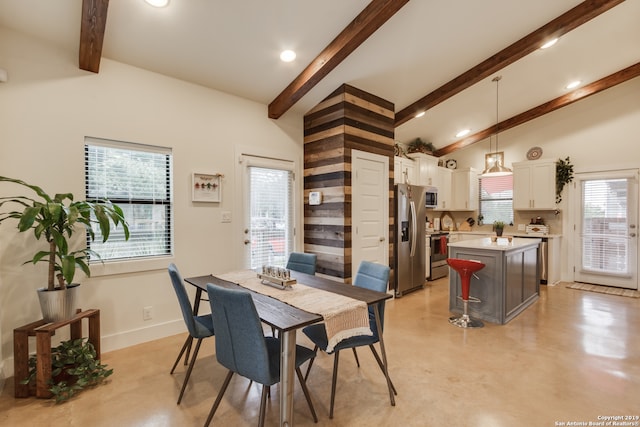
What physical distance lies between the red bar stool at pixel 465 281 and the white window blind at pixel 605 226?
3.46 meters

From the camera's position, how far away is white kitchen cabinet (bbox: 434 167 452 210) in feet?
20.4

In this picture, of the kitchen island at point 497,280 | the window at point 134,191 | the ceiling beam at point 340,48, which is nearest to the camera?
the ceiling beam at point 340,48

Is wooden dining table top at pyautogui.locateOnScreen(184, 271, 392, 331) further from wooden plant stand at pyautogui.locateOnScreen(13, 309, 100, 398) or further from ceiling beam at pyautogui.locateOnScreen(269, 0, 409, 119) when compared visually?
ceiling beam at pyautogui.locateOnScreen(269, 0, 409, 119)

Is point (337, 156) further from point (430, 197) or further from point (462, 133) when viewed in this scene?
point (462, 133)

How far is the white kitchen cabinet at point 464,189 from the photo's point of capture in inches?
252

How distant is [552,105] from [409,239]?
356 cm

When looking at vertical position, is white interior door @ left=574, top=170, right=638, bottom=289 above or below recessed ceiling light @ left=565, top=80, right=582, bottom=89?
below

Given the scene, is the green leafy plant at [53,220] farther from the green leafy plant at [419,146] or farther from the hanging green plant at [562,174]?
the hanging green plant at [562,174]

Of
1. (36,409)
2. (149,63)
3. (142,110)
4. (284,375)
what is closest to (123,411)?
(36,409)

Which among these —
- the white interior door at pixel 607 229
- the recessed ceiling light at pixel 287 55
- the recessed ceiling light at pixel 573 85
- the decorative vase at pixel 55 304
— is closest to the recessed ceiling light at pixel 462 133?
the recessed ceiling light at pixel 573 85

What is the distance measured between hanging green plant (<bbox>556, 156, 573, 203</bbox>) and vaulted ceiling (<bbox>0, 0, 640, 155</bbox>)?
1.31 m

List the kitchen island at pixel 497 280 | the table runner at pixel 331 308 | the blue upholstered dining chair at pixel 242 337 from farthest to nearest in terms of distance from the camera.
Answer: the kitchen island at pixel 497 280 < the table runner at pixel 331 308 < the blue upholstered dining chair at pixel 242 337

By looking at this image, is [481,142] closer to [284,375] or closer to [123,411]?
[284,375]

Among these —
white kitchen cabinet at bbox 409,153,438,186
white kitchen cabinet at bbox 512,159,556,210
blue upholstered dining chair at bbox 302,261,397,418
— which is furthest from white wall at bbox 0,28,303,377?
white kitchen cabinet at bbox 512,159,556,210
